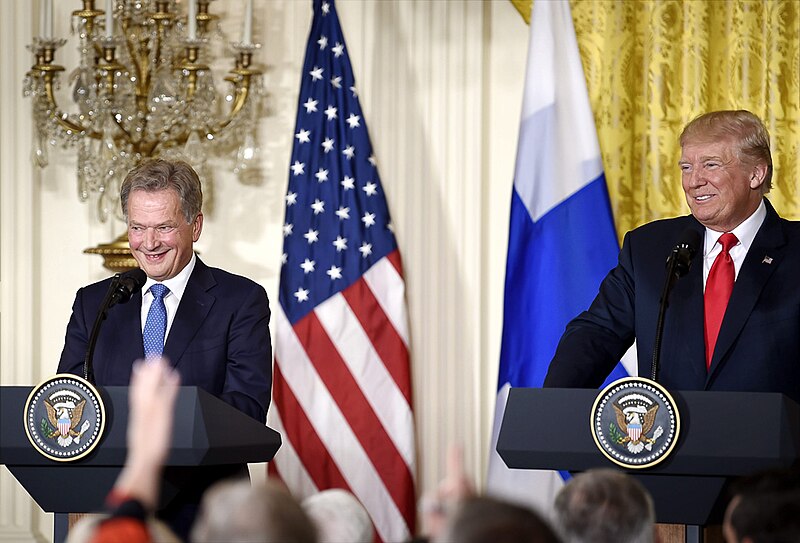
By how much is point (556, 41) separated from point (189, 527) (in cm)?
318

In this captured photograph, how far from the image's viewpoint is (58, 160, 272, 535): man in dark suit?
11.0 ft

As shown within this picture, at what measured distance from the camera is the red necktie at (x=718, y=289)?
131 inches

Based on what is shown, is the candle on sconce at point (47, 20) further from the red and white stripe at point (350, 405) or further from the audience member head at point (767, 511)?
the audience member head at point (767, 511)

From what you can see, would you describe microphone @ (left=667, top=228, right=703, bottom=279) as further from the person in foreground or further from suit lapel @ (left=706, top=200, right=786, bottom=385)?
the person in foreground

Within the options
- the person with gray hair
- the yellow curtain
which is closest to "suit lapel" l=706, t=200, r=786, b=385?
the person with gray hair

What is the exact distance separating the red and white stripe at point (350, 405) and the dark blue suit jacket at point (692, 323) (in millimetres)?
2091

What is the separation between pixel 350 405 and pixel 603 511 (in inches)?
143

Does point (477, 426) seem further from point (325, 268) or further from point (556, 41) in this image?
point (556, 41)

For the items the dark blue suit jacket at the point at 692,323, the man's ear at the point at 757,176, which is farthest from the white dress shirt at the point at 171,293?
the man's ear at the point at 757,176

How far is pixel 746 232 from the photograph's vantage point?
3.43 metres

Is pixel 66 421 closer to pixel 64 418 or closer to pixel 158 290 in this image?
pixel 64 418

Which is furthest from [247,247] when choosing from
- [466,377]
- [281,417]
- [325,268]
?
[466,377]

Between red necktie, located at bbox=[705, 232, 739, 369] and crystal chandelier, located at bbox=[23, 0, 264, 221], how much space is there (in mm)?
2522

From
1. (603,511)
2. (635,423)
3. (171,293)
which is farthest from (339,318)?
(603,511)
